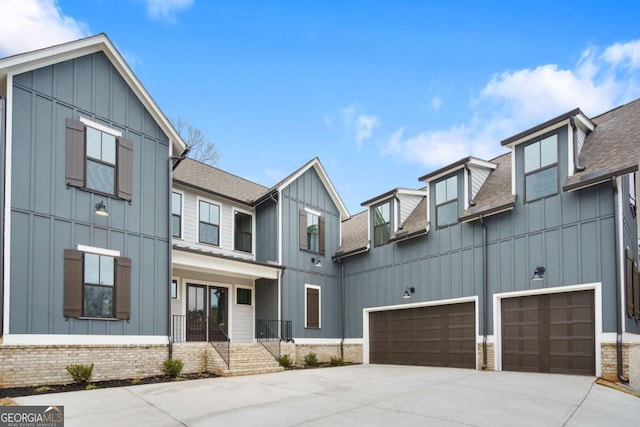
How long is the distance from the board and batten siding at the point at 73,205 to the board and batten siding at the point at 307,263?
529cm

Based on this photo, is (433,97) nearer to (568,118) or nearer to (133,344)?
A: (568,118)

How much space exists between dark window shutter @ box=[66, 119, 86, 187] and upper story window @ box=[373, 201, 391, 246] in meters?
10.3

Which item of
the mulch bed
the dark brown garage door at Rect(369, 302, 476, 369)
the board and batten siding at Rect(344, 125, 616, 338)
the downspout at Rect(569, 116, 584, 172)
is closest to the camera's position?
the mulch bed

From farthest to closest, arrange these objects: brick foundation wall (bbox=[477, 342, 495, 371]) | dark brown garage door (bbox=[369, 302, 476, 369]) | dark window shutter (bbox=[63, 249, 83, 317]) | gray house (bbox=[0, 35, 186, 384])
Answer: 1. dark brown garage door (bbox=[369, 302, 476, 369])
2. brick foundation wall (bbox=[477, 342, 495, 371])
3. dark window shutter (bbox=[63, 249, 83, 317])
4. gray house (bbox=[0, 35, 186, 384])

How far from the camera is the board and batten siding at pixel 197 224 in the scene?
15.7 m

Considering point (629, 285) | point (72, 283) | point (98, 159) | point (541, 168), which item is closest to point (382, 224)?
point (541, 168)

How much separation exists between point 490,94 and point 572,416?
72.8 feet

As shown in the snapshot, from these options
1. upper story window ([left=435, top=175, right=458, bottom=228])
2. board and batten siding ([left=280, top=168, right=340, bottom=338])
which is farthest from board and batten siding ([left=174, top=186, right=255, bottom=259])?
upper story window ([left=435, top=175, right=458, bottom=228])

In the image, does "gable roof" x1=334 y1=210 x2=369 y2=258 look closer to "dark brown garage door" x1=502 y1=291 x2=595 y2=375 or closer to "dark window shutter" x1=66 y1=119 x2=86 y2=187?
"dark brown garage door" x1=502 y1=291 x2=595 y2=375

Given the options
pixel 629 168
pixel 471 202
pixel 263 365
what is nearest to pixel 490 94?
pixel 471 202

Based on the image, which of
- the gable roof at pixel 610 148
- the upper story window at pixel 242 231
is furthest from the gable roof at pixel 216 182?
the gable roof at pixel 610 148

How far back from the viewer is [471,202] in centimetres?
1430

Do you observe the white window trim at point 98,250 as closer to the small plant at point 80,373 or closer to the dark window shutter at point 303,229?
the small plant at point 80,373

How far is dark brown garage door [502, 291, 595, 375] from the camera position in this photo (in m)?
11.2
